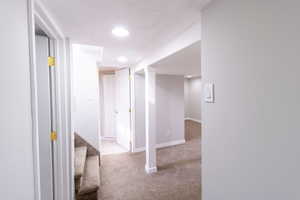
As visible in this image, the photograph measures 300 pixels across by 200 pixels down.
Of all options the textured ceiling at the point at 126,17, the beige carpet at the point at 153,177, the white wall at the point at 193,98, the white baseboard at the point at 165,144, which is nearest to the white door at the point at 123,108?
the white baseboard at the point at 165,144

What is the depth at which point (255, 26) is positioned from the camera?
739mm

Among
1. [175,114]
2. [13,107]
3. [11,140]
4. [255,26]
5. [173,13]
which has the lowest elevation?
[175,114]

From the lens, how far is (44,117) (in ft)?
4.91

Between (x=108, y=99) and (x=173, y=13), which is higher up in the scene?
(x=173, y=13)

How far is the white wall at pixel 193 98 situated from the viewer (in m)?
7.47

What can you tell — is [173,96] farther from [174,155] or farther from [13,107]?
[13,107]

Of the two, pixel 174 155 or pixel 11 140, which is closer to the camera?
pixel 11 140

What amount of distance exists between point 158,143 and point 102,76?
290 centimetres

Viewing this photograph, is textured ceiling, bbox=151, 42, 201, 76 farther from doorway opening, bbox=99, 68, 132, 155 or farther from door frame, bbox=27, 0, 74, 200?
doorway opening, bbox=99, 68, 132, 155

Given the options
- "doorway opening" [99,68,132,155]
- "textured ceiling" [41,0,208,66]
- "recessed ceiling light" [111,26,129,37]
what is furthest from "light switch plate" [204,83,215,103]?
"doorway opening" [99,68,132,155]

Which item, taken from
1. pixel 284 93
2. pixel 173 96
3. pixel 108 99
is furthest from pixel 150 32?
pixel 108 99

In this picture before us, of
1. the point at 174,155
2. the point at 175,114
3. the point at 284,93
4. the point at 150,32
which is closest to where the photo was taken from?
the point at 284,93

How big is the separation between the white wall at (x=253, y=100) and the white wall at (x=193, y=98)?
652 centimetres

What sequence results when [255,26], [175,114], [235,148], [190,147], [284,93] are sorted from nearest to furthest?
1. [284,93]
2. [255,26]
3. [235,148]
4. [190,147]
5. [175,114]
